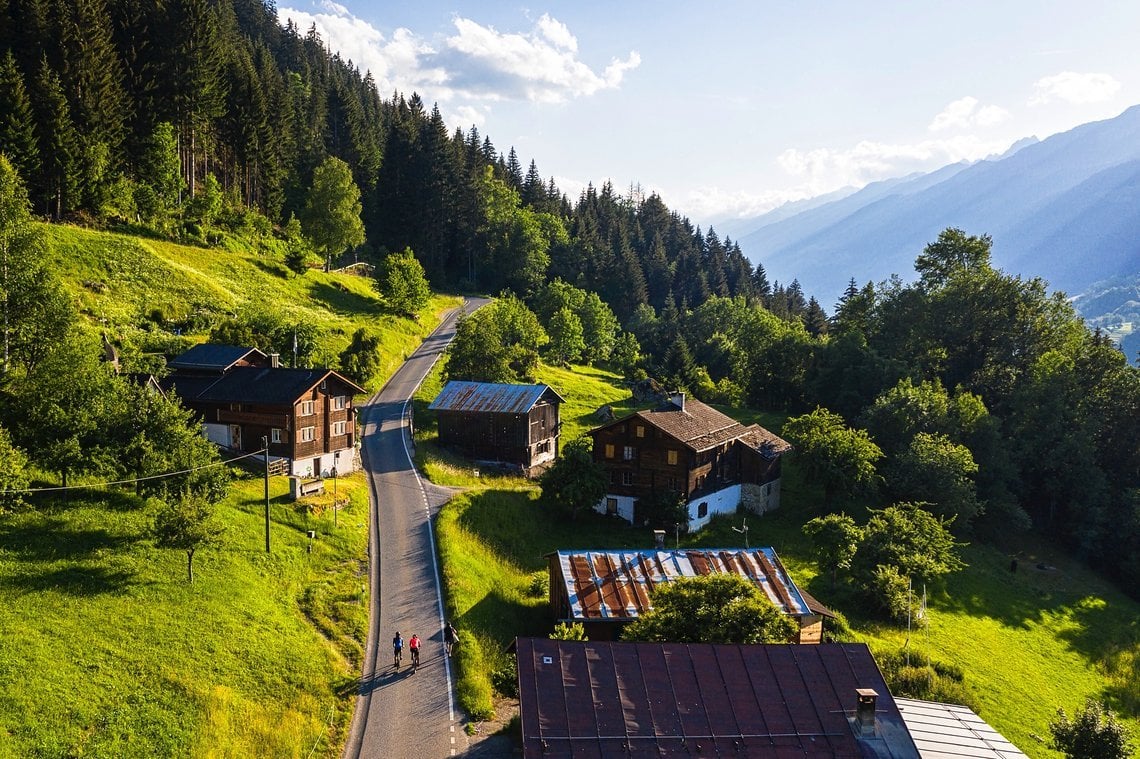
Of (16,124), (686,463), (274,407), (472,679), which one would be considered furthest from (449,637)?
(16,124)

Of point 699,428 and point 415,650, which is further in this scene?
point 699,428

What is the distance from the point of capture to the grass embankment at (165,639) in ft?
79.5

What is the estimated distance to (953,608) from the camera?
49844 mm

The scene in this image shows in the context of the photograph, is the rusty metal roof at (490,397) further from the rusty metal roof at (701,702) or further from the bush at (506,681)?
the rusty metal roof at (701,702)

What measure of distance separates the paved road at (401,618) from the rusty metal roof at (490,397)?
16.1 feet

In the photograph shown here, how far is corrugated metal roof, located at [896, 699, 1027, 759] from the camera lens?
22.9m

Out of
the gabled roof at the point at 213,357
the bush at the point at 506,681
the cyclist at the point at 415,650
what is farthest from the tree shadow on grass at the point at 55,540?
the gabled roof at the point at 213,357

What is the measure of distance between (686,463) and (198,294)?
5006 centimetres

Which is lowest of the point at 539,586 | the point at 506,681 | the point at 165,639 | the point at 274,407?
the point at 539,586

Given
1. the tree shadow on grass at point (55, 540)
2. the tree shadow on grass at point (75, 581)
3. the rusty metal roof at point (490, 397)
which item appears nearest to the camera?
the tree shadow on grass at point (75, 581)

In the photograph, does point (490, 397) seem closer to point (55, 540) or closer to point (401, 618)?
point (401, 618)

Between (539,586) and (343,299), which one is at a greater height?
(343,299)

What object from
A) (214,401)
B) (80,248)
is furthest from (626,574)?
(80,248)

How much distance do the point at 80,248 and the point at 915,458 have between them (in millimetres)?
77791
